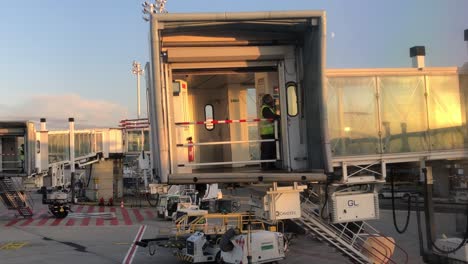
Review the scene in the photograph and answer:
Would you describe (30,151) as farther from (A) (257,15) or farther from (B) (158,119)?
(A) (257,15)

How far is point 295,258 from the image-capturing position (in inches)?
647

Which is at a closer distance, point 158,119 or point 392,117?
point 158,119

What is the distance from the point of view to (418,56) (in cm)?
966

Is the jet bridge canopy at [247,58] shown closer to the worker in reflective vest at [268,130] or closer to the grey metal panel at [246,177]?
the grey metal panel at [246,177]

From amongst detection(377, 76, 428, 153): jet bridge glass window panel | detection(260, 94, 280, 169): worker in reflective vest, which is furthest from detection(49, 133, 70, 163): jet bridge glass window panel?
detection(377, 76, 428, 153): jet bridge glass window panel

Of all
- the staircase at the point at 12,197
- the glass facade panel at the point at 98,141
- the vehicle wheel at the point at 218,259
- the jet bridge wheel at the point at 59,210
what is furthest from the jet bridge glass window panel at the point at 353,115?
the glass facade panel at the point at 98,141

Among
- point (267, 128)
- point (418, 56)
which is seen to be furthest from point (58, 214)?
point (418, 56)

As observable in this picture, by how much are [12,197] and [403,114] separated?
1116 inches

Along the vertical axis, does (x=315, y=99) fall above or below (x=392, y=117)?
above

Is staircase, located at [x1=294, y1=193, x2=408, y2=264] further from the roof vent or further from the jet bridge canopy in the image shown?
the roof vent

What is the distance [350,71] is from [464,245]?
4116 mm

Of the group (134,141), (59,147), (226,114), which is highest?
(134,141)

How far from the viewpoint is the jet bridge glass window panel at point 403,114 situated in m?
9.77

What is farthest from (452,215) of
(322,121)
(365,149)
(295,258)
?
(295,258)
